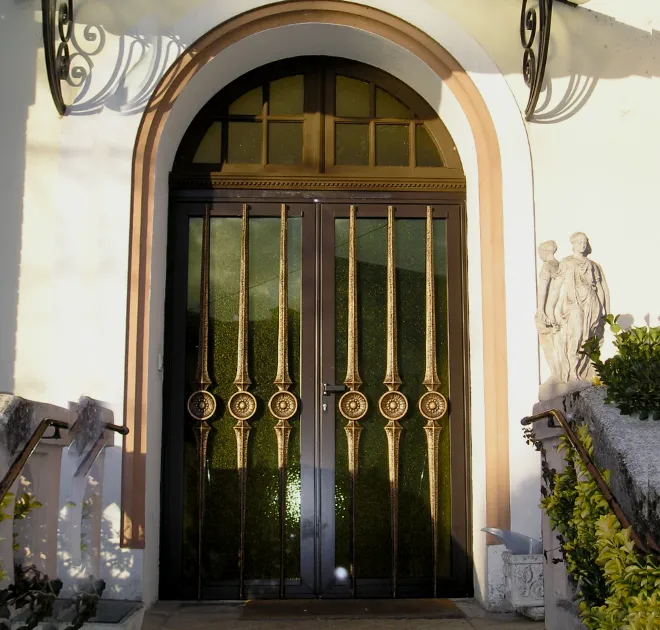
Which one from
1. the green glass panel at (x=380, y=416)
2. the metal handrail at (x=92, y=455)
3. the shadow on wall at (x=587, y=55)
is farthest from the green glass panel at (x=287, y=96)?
the metal handrail at (x=92, y=455)

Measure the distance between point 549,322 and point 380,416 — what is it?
147 centimetres

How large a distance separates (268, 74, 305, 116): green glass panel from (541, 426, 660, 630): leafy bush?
3.77m

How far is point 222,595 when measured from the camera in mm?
6020

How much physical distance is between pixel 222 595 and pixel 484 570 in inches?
68.9

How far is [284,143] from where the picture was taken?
259 inches

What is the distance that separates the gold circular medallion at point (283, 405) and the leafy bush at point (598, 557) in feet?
8.52

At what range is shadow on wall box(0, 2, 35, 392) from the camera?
18.8 feet

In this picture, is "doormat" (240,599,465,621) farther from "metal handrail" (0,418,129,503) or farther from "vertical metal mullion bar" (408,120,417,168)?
"vertical metal mullion bar" (408,120,417,168)

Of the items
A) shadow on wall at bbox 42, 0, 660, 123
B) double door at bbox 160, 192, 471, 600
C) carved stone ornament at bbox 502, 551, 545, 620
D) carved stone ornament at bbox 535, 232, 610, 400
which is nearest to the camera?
carved stone ornament at bbox 502, 551, 545, 620

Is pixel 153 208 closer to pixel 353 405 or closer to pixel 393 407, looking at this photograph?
pixel 353 405

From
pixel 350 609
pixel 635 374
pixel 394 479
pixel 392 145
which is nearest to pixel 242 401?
pixel 394 479

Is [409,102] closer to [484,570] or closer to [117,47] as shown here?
[117,47]

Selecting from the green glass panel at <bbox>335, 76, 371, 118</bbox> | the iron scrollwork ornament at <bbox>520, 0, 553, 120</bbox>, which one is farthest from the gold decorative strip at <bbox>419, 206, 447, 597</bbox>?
the iron scrollwork ornament at <bbox>520, 0, 553, 120</bbox>

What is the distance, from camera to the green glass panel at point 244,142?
655 centimetres
